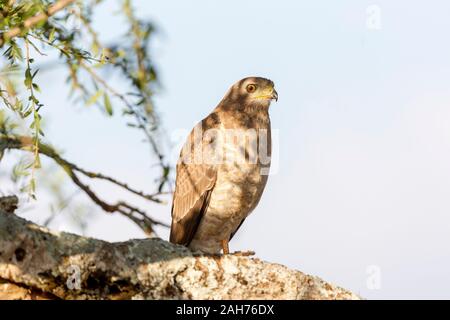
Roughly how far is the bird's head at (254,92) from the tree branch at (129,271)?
3419 mm

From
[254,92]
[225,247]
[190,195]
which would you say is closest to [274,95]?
[254,92]

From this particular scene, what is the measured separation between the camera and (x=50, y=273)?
461 cm

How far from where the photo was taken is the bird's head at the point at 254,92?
8453 millimetres

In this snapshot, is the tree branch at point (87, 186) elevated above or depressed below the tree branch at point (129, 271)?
above

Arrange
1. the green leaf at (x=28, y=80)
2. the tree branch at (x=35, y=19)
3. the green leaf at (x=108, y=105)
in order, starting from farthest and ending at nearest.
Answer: the green leaf at (x=28, y=80) → the green leaf at (x=108, y=105) → the tree branch at (x=35, y=19)

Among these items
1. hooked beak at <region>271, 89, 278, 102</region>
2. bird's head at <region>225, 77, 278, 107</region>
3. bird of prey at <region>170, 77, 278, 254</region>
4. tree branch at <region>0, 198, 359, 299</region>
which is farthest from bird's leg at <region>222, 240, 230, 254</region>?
tree branch at <region>0, 198, 359, 299</region>

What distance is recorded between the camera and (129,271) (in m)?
4.80

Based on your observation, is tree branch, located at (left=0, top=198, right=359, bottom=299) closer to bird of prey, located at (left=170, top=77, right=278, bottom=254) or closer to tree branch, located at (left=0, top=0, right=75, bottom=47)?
tree branch, located at (left=0, top=0, right=75, bottom=47)

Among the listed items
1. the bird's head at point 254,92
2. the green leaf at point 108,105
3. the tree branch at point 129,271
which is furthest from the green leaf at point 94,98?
the bird's head at point 254,92

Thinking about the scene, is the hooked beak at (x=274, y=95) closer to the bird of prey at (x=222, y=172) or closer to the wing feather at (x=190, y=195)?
the bird of prey at (x=222, y=172)

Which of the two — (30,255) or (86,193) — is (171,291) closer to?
(30,255)
